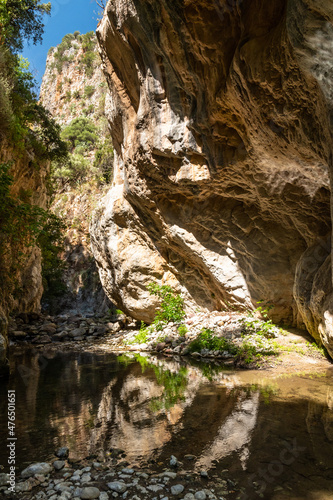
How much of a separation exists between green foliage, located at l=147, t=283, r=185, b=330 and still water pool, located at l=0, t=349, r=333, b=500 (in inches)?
155

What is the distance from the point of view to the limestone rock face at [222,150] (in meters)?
4.82

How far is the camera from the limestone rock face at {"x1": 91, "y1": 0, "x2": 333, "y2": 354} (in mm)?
4824

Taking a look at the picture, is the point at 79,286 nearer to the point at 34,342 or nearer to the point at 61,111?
the point at 34,342

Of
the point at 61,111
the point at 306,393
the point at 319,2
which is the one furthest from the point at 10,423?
the point at 61,111

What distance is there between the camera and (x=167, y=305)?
425 inches

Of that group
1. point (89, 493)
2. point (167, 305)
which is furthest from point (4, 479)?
point (167, 305)

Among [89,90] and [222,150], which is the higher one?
[89,90]

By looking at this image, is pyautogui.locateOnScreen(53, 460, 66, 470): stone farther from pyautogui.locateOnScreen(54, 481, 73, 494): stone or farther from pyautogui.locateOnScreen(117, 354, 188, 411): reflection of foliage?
pyautogui.locateOnScreen(117, 354, 188, 411): reflection of foliage

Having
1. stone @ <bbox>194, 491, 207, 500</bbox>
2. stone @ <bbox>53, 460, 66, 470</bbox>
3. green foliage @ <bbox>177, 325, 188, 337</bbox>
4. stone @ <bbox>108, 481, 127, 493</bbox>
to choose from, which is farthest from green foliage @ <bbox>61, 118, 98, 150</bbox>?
stone @ <bbox>194, 491, 207, 500</bbox>

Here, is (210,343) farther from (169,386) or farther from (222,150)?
(222,150)

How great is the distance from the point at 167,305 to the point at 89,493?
8.51 metres

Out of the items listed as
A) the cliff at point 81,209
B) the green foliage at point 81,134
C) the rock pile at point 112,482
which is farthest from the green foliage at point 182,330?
the green foliage at point 81,134

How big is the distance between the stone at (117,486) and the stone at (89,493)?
107mm

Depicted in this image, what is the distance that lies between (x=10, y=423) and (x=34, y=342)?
866 centimetres
